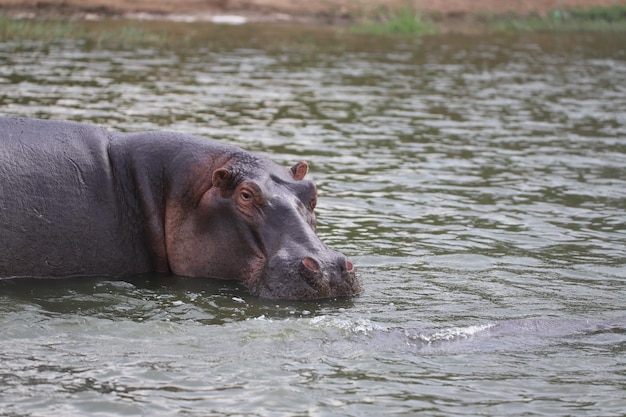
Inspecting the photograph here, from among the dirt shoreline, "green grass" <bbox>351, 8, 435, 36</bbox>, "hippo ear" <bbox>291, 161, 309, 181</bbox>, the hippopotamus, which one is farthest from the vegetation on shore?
"hippo ear" <bbox>291, 161, 309, 181</bbox>

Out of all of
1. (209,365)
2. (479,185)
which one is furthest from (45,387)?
(479,185)

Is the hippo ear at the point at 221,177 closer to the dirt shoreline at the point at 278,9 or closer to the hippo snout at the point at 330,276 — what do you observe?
the hippo snout at the point at 330,276

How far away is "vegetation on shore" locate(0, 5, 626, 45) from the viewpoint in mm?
21641

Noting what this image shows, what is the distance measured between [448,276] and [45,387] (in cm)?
330

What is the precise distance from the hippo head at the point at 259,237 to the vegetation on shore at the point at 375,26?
13.8 m

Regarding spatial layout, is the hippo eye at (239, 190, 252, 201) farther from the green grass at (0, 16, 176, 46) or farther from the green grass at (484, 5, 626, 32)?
the green grass at (484, 5, 626, 32)

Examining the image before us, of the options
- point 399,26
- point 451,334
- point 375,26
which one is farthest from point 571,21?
point 451,334

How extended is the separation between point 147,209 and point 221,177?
582mm

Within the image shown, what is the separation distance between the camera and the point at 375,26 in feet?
87.4

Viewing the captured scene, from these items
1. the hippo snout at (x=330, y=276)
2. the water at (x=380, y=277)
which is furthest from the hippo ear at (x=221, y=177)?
the hippo snout at (x=330, y=276)

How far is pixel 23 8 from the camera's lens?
25953mm

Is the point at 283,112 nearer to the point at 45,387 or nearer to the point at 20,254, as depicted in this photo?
the point at 20,254

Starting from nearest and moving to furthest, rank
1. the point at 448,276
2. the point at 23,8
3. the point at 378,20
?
the point at 448,276
the point at 23,8
the point at 378,20

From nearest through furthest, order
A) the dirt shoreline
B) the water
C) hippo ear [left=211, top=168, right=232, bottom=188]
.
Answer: the water < hippo ear [left=211, top=168, right=232, bottom=188] < the dirt shoreline
